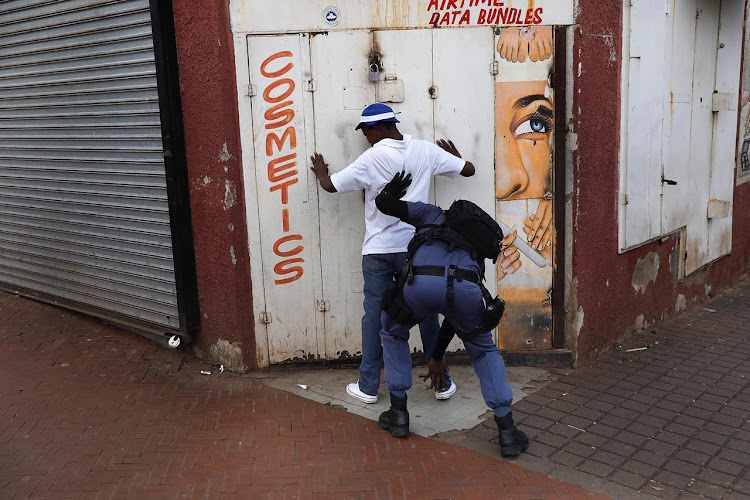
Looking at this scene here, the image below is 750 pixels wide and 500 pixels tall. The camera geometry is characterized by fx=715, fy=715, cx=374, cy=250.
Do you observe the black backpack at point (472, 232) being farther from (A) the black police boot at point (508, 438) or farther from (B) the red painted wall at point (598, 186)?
(B) the red painted wall at point (598, 186)

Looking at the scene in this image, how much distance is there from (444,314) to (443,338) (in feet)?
1.29

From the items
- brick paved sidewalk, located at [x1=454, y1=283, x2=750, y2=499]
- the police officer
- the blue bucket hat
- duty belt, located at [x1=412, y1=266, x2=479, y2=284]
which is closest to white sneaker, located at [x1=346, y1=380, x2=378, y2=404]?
the police officer

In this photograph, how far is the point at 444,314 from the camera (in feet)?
13.7

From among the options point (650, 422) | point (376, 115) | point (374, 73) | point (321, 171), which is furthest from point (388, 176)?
point (650, 422)

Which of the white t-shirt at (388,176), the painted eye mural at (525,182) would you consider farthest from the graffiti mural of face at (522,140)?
the white t-shirt at (388,176)

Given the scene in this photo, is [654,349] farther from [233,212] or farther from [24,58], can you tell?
[24,58]

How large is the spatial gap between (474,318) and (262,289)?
1.99 meters

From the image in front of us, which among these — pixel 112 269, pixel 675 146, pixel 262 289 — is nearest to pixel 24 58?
pixel 112 269

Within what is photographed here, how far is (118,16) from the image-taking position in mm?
5613

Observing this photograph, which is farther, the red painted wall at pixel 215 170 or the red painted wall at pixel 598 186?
the red painted wall at pixel 598 186

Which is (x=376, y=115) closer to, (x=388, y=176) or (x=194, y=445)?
(x=388, y=176)

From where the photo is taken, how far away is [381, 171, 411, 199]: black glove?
466 centimetres

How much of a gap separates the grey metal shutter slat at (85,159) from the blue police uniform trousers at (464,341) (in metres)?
2.13

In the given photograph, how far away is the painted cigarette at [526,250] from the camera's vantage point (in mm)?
5578
